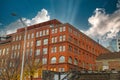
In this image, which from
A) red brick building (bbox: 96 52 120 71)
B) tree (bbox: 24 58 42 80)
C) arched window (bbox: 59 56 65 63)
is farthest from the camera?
arched window (bbox: 59 56 65 63)

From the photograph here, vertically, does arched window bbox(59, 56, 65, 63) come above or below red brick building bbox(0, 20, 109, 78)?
below

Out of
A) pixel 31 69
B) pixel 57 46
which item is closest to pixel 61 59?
pixel 57 46

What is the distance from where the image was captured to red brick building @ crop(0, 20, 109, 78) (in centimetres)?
8175

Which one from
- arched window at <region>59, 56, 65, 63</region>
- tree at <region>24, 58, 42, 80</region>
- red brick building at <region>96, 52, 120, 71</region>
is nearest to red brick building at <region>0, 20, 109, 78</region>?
arched window at <region>59, 56, 65, 63</region>

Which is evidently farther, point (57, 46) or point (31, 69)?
point (57, 46)

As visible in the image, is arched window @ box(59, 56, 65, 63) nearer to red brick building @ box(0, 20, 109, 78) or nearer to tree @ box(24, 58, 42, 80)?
red brick building @ box(0, 20, 109, 78)

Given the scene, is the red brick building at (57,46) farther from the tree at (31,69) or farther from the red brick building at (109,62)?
the red brick building at (109,62)

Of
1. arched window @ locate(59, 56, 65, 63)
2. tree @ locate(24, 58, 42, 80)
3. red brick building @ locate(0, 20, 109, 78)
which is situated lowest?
tree @ locate(24, 58, 42, 80)

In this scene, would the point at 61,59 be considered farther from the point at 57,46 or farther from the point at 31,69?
the point at 31,69

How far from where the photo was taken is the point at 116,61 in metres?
64.4

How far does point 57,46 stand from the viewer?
3314 inches

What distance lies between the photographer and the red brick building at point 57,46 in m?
81.8

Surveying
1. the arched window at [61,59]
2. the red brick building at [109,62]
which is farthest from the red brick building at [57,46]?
the red brick building at [109,62]

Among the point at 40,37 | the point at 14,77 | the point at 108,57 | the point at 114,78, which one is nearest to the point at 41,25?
the point at 40,37
